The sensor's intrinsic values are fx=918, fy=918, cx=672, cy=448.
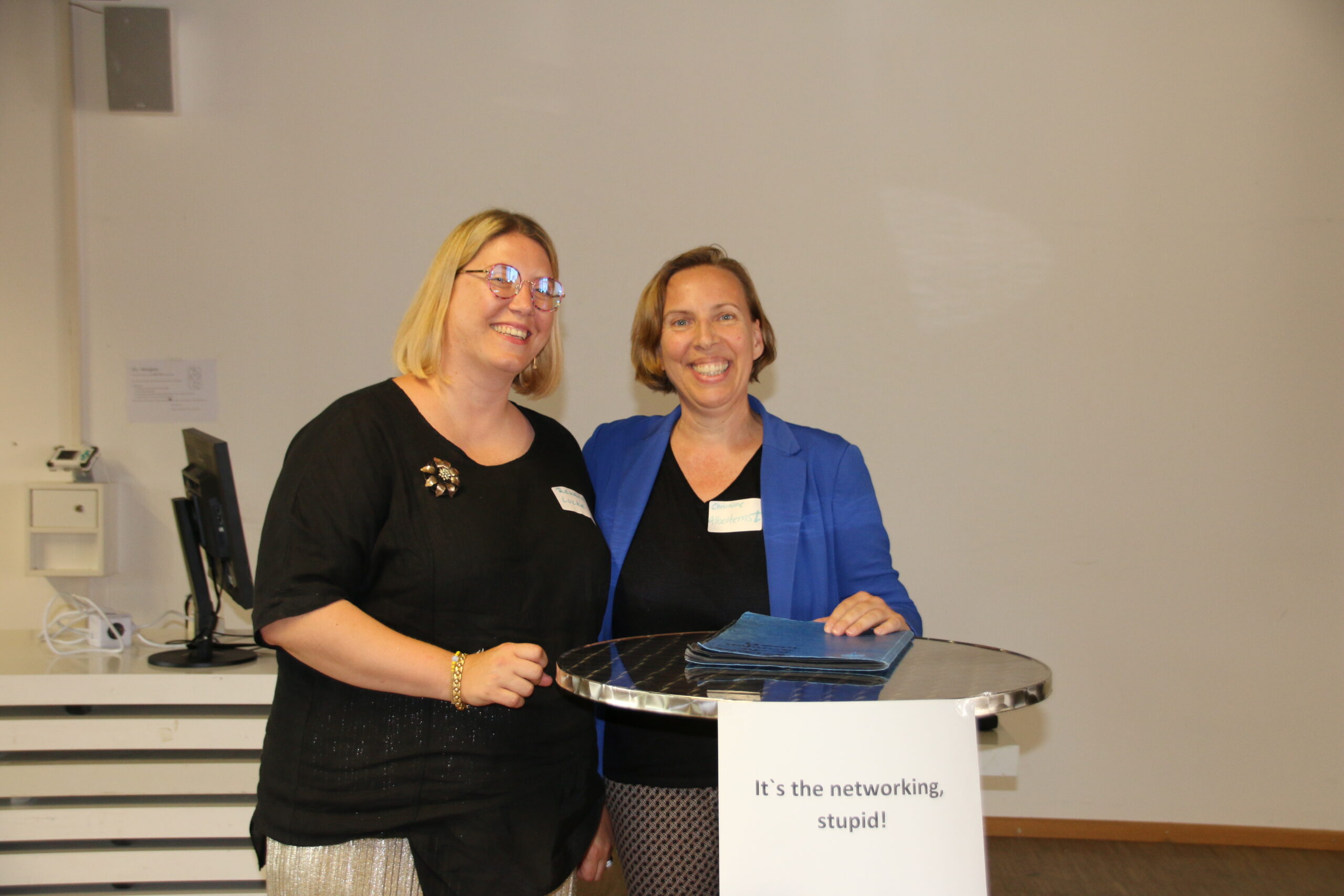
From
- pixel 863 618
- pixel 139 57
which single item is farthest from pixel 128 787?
pixel 139 57

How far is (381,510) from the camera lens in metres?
1.42

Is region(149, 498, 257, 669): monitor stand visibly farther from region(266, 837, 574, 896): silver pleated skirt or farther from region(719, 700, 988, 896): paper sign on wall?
region(719, 700, 988, 896): paper sign on wall

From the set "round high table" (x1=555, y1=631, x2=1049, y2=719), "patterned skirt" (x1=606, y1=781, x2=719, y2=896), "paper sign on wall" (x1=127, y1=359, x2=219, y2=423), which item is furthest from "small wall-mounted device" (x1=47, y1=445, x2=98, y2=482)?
"round high table" (x1=555, y1=631, x2=1049, y2=719)

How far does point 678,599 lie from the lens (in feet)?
5.79

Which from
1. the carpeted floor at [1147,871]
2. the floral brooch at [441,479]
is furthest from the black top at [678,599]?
the carpeted floor at [1147,871]

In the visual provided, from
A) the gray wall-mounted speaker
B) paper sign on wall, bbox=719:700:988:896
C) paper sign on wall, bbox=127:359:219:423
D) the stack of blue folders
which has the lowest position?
paper sign on wall, bbox=719:700:988:896

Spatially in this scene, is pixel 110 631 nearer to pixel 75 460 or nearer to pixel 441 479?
pixel 75 460

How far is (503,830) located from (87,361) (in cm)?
322

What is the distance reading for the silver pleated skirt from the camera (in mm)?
1391

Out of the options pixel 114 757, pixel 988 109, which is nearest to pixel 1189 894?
pixel 988 109

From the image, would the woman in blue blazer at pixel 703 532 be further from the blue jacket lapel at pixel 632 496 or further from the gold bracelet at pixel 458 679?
the gold bracelet at pixel 458 679

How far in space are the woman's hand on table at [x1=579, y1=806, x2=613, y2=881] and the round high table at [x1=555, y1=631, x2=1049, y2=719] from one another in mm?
646

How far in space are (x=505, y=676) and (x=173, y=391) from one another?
306 centimetres

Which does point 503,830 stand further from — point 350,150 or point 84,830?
point 350,150
